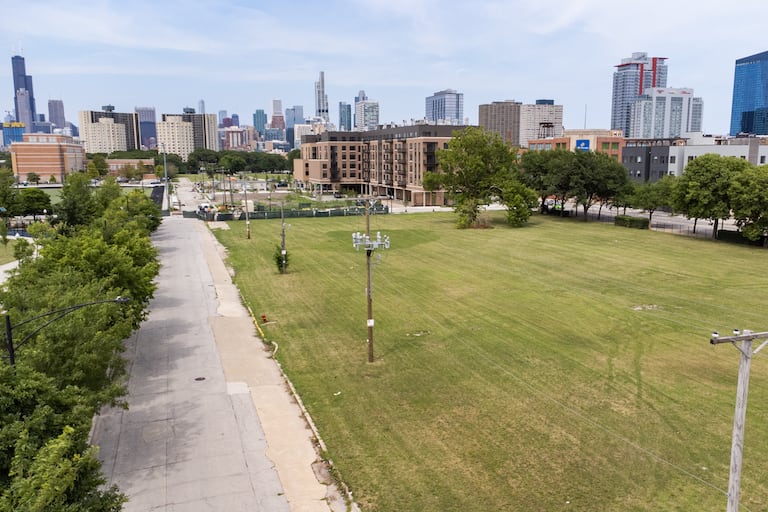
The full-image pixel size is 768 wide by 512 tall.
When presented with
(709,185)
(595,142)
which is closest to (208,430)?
(709,185)

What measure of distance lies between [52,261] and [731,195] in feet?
208

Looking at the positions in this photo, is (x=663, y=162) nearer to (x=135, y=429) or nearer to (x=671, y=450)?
(x=671, y=450)

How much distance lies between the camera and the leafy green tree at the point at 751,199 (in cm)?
5988

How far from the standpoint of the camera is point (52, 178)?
199 m

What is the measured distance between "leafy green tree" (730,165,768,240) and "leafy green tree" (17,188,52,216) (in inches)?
3531

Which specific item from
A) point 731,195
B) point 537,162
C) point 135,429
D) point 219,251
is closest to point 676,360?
point 135,429

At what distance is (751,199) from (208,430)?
196 ft

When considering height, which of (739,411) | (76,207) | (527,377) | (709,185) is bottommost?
(527,377)

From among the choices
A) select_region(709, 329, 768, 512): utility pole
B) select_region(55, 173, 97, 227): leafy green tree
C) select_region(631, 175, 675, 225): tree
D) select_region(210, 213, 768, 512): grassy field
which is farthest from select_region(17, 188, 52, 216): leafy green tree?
select_region(709, 329, 768, 512): utility pole

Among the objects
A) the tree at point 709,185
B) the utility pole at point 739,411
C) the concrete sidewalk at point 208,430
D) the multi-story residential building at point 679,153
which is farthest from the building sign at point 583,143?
the utility pole at point 739,411

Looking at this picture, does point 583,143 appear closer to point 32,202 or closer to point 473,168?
point 473,168

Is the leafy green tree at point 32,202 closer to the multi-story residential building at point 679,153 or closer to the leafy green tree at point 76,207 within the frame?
the leafy green tree at point 76,207

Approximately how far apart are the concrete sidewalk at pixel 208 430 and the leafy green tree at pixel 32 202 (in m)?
63.4

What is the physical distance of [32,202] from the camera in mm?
88688
